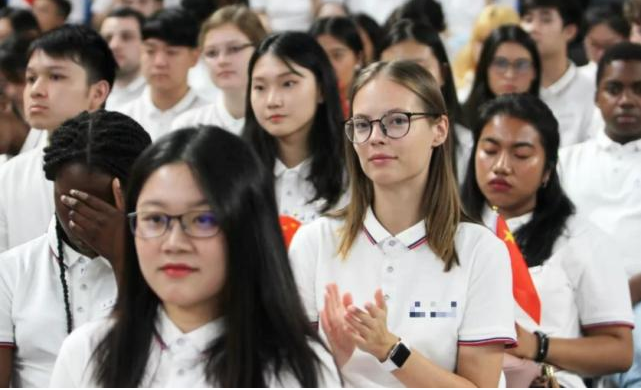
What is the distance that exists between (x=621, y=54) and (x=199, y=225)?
9.18 feet

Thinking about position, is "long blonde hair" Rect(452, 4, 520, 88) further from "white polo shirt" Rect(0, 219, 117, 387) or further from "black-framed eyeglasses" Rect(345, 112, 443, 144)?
"white polo shirt" Rect(0, 219, 117, 387)

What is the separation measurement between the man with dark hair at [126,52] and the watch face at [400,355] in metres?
3.85

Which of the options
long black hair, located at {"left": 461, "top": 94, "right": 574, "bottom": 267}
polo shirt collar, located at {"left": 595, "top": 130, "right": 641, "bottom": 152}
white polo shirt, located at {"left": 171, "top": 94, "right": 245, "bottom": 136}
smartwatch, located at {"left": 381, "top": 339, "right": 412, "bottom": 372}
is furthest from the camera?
white polo shirt, located at {"left": 171, "top": 94, "right": 245, "bottom": 136}

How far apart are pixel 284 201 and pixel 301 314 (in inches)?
65.8

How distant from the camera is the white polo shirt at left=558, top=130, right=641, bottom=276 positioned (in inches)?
158

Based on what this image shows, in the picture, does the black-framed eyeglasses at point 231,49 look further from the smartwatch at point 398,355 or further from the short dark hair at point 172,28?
the smartwatch at point 398,355

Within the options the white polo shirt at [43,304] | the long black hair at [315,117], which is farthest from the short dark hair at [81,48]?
the white polo shirt at [43,304]

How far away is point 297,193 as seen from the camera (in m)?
3.66

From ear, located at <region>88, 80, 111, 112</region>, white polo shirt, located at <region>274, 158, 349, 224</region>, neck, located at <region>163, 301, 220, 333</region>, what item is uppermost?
ear, located at <region>88, 80, 111, 112</region>

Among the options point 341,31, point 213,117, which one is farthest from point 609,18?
point 213,117

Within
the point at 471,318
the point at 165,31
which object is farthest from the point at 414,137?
the point at 165,31

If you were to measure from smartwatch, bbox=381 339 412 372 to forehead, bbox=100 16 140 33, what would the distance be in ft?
13.3

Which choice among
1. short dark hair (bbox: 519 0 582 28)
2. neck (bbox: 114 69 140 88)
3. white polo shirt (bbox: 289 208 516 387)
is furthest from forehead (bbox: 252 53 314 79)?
short dark hair (bbox: 519 0 582 28)

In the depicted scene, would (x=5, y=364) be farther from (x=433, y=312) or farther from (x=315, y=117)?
(x=315, y=117)
